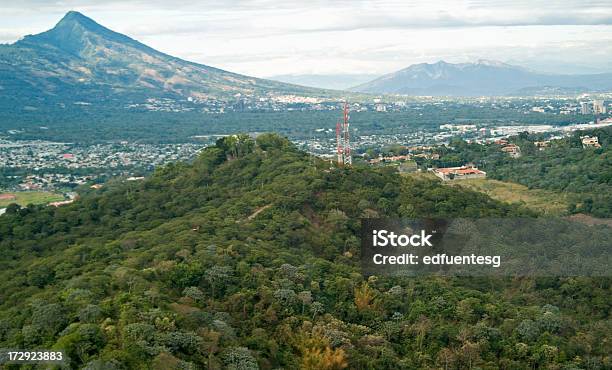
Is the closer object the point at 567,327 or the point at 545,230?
the point at 567,327

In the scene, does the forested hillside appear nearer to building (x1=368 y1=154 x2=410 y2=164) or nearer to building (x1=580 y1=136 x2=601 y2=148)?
building (x1=580 y1=136 x2=601 y2=148)

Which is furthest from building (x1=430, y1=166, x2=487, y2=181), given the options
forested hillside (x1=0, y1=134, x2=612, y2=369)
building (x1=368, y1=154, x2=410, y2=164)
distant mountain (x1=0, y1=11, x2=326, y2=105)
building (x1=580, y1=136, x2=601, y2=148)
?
distant mountain (x1=0, y1=11, x2=326, y2=105)

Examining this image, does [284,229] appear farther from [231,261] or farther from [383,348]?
[383,348]

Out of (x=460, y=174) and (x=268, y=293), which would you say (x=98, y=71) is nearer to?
(x=460, y=174)

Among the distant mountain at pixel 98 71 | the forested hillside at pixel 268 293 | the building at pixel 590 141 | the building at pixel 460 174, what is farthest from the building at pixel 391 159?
the distant mountain at pixel 98 71

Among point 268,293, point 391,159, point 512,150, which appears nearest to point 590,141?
point 512,150

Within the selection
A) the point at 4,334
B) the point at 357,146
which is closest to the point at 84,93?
the point at 357,146
